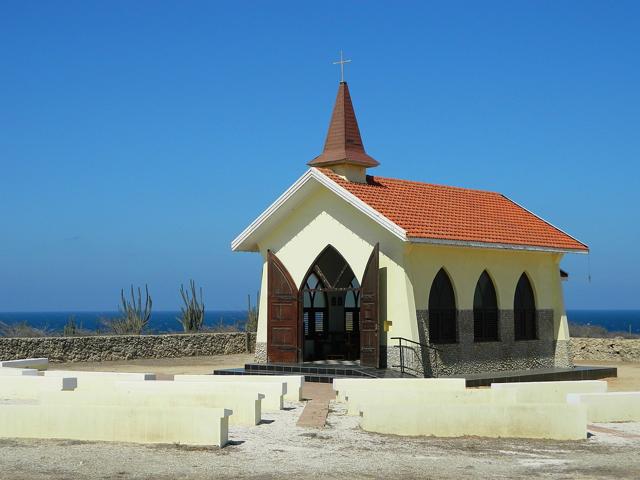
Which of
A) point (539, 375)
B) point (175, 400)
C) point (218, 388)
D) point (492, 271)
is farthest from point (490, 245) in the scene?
point (175, 400)

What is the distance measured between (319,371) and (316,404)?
16.3 feet

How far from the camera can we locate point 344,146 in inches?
934

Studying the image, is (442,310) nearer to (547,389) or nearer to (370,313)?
(370,313)

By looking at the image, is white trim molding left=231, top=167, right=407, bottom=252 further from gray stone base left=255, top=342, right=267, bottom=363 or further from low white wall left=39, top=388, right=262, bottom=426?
low white wall left=39, top=388, right=262, bottom=426

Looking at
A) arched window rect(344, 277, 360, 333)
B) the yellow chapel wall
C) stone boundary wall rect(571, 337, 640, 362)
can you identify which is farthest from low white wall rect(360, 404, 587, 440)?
stone boundary wall rect(571, 337, 640, 362)

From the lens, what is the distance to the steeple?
77.6 ft

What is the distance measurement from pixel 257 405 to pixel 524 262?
12.2 metres

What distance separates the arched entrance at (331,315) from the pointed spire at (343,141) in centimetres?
244

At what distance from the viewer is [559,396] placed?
1659cm

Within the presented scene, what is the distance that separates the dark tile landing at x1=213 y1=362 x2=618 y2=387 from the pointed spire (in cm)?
514

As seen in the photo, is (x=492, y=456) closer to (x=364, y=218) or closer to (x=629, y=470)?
(x=629, y=470)

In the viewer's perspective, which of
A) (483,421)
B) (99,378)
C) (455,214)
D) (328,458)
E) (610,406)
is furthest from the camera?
(455,214)

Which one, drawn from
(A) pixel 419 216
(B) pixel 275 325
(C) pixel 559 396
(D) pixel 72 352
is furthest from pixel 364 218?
(D) pixel 72 352

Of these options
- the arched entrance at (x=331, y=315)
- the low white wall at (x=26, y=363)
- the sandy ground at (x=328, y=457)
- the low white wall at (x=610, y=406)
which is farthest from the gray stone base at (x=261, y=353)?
the low white wall at (x=610, y=406)
